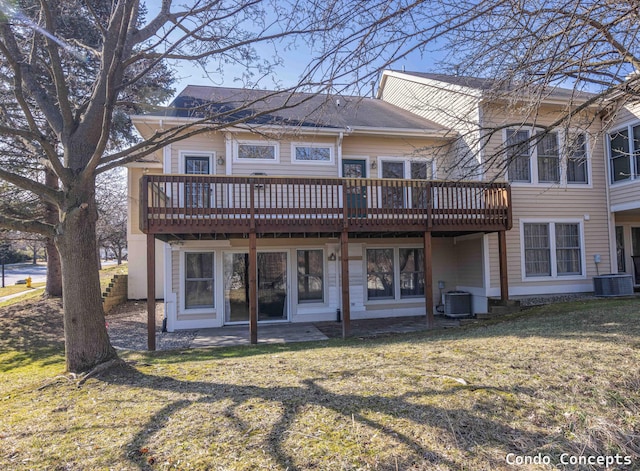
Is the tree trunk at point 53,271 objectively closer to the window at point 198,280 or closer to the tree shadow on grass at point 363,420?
the window at point 198,280

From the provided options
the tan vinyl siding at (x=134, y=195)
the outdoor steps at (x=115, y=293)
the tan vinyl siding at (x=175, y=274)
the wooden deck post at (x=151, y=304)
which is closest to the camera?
the wooden deck post at (x=151, y=304)

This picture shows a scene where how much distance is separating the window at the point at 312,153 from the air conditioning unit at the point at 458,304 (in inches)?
209

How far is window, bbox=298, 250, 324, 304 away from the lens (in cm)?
1085

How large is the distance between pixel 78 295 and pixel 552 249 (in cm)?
1154

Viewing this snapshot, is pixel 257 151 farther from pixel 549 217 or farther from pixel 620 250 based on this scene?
pixel 620 250

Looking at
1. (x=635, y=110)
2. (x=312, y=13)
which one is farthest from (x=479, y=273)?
(x=312, y=13)

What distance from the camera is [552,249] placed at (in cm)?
1079

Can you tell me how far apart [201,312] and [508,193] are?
864cm

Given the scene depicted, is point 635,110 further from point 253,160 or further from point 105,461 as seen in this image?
point 105,461

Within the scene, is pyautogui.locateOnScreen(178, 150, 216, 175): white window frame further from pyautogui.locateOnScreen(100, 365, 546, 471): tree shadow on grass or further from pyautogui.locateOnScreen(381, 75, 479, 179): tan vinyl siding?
pyautogui.locateOnScreen(100, 365, 546, 471): tree shadow on grass

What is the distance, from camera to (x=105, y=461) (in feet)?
8.80

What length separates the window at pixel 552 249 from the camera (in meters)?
10.7

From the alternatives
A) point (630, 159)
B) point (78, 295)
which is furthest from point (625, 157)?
point (78, 295)

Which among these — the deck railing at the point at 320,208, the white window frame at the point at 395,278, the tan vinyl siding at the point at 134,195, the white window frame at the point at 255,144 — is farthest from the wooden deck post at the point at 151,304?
the tan vinyl siding at the point at 134,195
